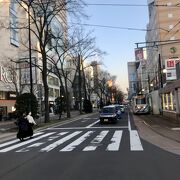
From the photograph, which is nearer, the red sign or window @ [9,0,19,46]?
the red sign

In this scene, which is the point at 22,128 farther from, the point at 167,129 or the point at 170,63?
the point at 170,63

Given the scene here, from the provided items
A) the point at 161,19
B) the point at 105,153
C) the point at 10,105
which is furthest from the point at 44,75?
the point at 161,19

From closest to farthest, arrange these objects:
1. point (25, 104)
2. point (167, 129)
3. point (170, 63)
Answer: point (167, 129) < point (25, 104) < point (170, 63)

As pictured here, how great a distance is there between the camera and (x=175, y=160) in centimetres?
1266

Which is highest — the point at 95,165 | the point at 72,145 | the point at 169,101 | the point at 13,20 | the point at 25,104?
the point at 13,20

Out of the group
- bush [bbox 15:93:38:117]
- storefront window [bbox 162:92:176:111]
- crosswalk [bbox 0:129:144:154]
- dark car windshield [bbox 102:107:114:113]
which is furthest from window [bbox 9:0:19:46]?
crosswalk [bbox 0:129:144:154]

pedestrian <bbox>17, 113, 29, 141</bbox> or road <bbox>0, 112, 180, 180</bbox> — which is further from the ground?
pedestrian <bbox>17, 113, 29, 141</bbox>

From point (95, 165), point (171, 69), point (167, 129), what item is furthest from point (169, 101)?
point (95, 165)

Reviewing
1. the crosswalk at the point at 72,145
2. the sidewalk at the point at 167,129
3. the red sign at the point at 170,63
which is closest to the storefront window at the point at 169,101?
the red sign at the point at 170,63

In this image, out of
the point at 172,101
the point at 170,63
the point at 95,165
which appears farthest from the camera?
the point at 170,63

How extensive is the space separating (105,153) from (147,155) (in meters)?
1.63

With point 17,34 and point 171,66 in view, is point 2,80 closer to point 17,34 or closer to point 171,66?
point 17,34

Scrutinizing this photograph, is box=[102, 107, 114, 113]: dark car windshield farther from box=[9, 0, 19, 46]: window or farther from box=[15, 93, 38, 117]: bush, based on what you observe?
box=[9, 0, 19, 46]: window

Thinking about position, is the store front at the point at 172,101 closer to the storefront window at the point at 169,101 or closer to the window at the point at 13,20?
the storefront window at the point at 169,101
